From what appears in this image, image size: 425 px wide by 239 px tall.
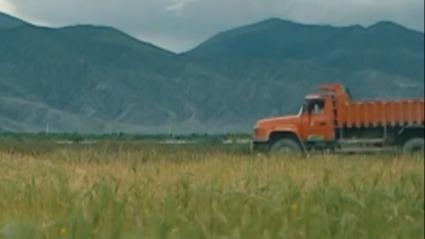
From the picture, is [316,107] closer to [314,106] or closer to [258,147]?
[314,106]

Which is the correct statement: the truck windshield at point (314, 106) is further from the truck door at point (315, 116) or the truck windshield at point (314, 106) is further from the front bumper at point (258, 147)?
the front bumper at point (258, 147)

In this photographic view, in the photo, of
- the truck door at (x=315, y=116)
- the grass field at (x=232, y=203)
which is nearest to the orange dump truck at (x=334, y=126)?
the truck door at (x=315, y=116)

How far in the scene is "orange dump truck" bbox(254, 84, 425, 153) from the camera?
8.74m

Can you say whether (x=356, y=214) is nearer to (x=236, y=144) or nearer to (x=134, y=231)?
(x=134, y=231)

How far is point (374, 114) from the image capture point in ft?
31.2

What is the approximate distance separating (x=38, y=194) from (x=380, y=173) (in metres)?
2.34

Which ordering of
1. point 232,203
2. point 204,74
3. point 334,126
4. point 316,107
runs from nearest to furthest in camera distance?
point 232,203 < point 204,74 < point 334,126 < point 316,107

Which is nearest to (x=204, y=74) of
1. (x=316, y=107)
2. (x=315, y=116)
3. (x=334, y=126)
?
(x=334, y=126)

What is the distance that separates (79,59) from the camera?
12234 millimetres

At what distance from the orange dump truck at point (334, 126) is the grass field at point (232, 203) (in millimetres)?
2689

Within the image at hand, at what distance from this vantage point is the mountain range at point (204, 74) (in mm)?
5105

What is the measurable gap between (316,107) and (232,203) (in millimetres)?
14154

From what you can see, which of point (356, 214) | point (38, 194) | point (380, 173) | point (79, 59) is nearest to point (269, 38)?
point (38, 194)

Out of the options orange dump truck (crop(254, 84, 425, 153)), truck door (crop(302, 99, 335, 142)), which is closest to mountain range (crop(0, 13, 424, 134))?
orange dump truck (crop(254, 84, 425, 153))
